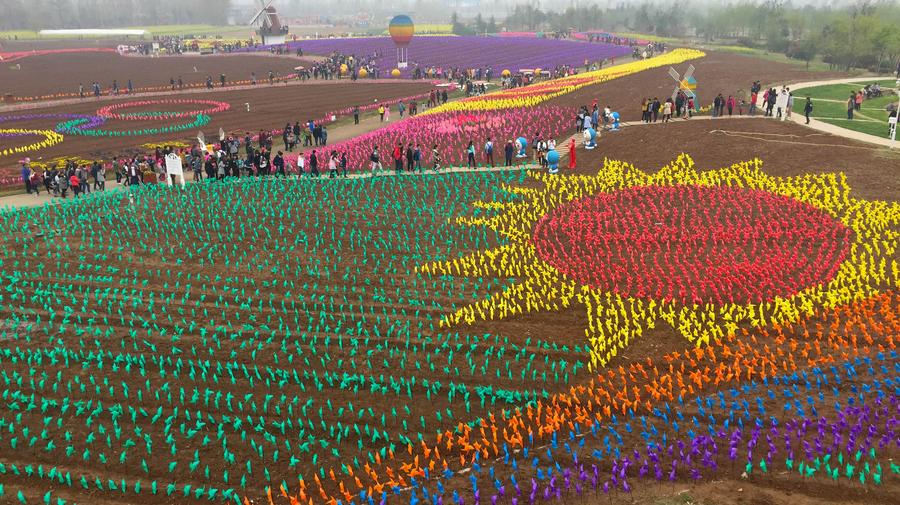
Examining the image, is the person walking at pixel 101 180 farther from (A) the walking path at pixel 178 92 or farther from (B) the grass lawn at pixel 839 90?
(B) the grass lawn at pixel 839 90

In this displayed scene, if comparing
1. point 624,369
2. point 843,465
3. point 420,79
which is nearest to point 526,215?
point 624,369

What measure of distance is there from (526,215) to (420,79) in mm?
54460

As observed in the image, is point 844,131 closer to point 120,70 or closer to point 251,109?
point 251,109

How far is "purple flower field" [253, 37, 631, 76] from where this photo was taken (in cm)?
8300

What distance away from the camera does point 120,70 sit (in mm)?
83375

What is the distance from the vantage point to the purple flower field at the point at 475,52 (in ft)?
272

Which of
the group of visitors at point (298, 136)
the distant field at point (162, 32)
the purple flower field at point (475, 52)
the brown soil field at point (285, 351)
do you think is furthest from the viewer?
the distant field at point (162, 32)

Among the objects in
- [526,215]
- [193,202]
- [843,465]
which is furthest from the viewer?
[193,202]

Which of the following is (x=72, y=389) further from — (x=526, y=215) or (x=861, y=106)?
(x=861, y=106)

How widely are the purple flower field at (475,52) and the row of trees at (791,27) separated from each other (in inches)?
932

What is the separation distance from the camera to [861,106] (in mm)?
39375

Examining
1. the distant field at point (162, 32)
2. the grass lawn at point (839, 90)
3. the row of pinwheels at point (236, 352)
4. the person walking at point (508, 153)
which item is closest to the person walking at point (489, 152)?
the person walking at point (508, 153)

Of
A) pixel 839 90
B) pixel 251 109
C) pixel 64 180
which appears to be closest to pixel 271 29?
Result: pixel 251 109

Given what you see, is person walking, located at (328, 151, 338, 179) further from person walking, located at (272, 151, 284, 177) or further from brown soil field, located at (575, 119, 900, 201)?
brown soil field, located at (575, 119, 900, 201)
